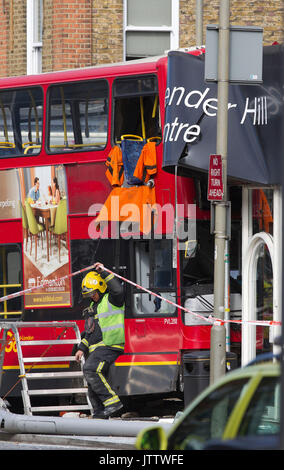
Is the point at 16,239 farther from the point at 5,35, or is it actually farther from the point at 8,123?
the point at 5,35

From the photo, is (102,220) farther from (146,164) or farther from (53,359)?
(53,359)

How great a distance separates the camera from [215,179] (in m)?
11.3

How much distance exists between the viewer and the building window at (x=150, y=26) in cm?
2016

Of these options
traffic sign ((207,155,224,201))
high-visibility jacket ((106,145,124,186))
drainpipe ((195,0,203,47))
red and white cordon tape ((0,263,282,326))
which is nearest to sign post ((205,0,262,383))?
traffic sign ((207,155,224,201))

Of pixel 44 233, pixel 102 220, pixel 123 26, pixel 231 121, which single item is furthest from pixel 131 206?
pixel 123 26

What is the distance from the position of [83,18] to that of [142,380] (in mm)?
9983

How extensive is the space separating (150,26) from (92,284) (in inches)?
369

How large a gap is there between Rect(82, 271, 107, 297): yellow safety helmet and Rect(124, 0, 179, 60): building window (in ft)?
29.0

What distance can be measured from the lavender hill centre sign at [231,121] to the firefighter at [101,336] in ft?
5.88

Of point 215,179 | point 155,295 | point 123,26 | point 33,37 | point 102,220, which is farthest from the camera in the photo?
point 33,37

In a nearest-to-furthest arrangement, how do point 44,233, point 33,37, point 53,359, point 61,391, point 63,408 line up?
point 63,408 → point 61,391 → point 53,359 → point 44,233 → point 33,37

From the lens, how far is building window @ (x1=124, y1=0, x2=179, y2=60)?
2016 cm

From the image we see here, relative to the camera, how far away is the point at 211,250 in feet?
42.1
